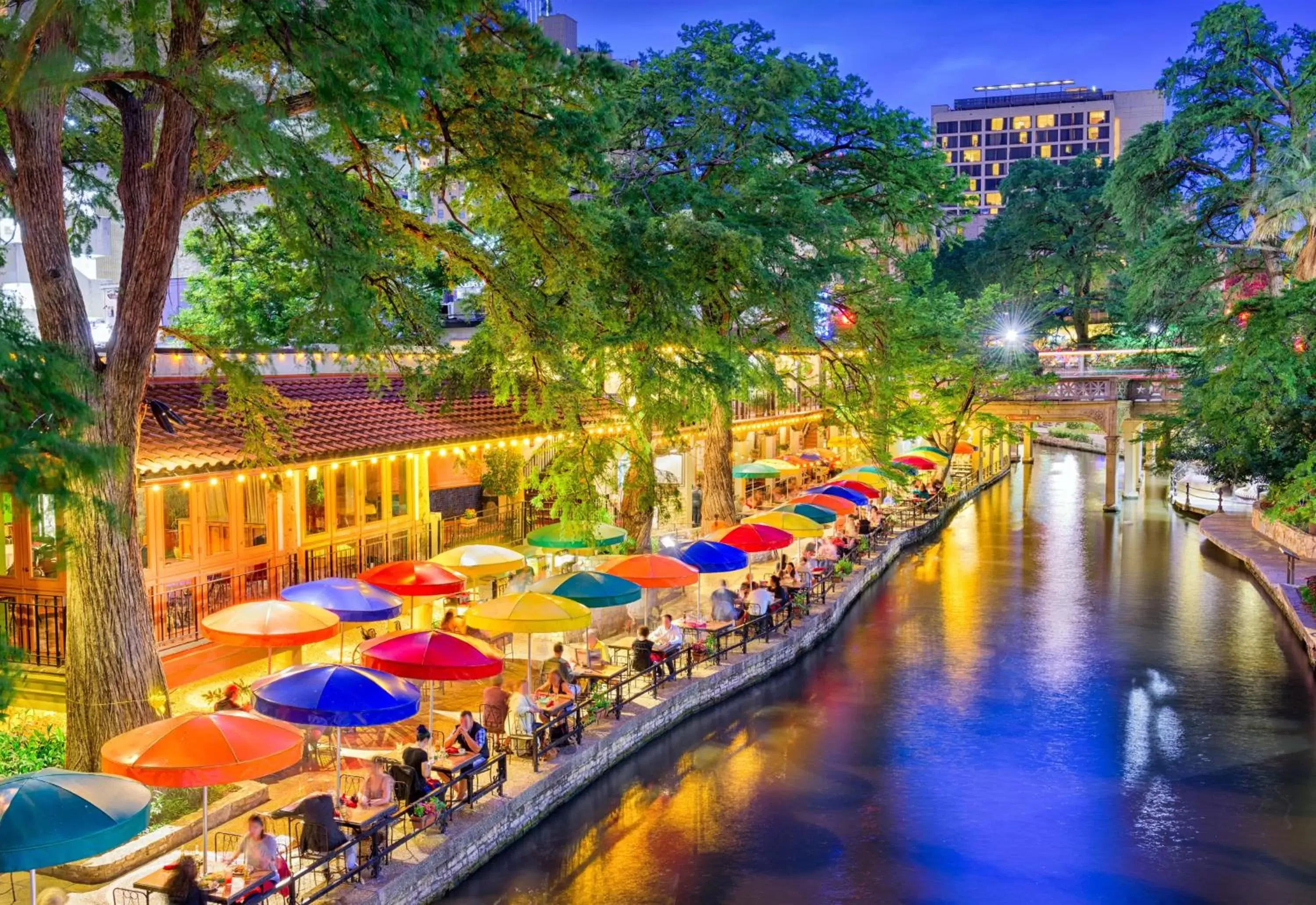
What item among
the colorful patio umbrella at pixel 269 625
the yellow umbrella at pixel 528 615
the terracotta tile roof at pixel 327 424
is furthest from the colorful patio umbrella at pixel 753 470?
the colorful patio umbrella at pixel 269 625

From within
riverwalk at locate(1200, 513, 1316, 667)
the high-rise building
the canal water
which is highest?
the high-rise building

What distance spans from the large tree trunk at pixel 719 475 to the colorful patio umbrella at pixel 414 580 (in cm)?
1476

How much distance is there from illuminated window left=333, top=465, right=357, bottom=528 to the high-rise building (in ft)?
531

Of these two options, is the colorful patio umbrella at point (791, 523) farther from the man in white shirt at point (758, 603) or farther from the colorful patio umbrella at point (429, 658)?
the colorful patio umbrella at point (429, 658)

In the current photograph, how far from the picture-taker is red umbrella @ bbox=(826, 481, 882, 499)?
36.5 m

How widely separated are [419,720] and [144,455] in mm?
5522

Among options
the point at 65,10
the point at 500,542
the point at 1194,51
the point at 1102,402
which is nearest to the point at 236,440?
the point at 65,10

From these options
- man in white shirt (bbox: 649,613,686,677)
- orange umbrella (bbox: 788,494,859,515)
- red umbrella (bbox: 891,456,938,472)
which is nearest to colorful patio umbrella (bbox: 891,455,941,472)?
red umbrella (bbox: 891,456,938,472)

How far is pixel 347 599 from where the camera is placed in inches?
655

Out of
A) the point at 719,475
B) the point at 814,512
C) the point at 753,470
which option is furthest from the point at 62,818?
the point at 753,470

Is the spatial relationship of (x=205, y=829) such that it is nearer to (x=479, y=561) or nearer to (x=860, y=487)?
(x=479, y=561)

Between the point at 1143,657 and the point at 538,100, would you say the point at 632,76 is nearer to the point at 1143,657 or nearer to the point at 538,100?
the point at 538,100

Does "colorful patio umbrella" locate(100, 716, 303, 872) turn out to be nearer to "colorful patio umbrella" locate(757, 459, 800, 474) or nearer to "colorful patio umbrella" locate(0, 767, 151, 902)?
"colorful patio umbrella" locate(0, 767, 151, 902)

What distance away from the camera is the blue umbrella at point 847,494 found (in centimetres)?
3378
